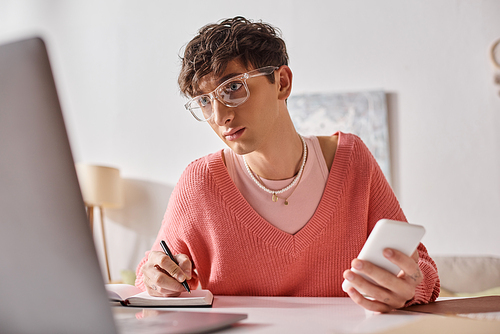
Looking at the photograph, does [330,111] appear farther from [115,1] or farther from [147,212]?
[115,1]

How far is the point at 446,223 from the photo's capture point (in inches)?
102

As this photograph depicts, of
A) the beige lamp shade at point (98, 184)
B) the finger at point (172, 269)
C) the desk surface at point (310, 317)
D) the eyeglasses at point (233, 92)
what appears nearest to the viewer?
the desk surface at point (310, 317)

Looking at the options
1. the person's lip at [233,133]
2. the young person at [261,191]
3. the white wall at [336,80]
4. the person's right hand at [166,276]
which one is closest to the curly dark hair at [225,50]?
the young person at [261,191]

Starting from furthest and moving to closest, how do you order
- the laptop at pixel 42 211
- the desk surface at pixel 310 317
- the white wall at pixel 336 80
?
1. the white wall at pixel 336 80
2. the desk surface at pixel 310 317
3. the laptop at pixel 42 211

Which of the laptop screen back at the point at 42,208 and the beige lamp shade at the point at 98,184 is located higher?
the laptop screen back at the point at 42,208

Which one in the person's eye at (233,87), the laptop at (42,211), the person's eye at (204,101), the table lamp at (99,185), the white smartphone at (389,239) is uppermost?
the person's eye at (233,87)

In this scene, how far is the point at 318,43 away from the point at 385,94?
58 centimetres

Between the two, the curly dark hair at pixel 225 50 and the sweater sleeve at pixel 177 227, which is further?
the sweater sleeve at pixel 177 227

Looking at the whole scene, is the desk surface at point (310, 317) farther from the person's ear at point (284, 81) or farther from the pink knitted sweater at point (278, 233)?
the person's ear at point (284, 81)

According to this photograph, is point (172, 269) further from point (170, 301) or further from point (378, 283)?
point (378, 283)

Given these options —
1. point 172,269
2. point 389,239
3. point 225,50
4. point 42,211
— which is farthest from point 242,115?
point 42,211

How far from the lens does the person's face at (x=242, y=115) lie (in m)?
1.10

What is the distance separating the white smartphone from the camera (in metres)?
0.62

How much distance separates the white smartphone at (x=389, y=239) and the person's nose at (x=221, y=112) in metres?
0.57
